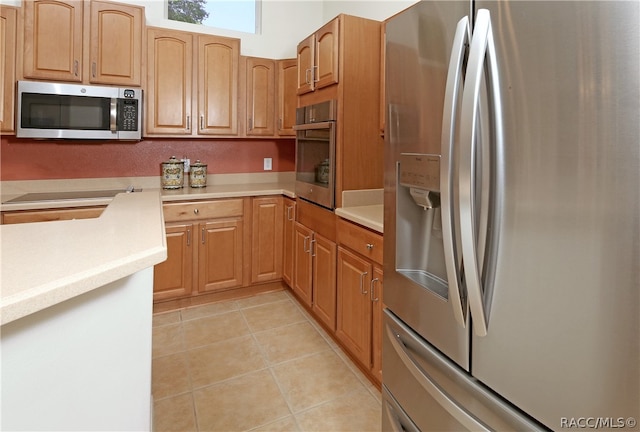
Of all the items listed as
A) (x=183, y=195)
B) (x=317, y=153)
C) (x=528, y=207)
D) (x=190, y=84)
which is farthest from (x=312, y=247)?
(x=528, y=207)

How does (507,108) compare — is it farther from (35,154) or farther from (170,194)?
(35,154)

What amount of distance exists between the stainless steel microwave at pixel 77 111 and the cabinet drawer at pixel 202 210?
63 cm

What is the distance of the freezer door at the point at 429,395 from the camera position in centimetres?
89

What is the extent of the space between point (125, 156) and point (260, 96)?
50.0 inches

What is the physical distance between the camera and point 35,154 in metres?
2.91

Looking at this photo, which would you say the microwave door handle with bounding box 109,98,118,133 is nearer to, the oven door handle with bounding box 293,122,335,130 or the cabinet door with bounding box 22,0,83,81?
the cabinet door with bounding box 22,0,83,81

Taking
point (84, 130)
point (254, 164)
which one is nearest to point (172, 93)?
point (84, 130)

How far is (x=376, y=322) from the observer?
1.89 meters

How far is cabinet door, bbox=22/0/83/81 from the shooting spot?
2.52 m

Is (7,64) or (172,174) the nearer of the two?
(7,64)

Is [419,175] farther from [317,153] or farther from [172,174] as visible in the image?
[172,174]

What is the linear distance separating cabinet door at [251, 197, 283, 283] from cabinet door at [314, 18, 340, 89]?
3.54ft

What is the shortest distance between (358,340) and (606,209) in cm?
159

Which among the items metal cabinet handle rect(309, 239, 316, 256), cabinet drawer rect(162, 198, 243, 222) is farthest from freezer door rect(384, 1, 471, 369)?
cabinet drawer rect(162, 198, 243, 222)
